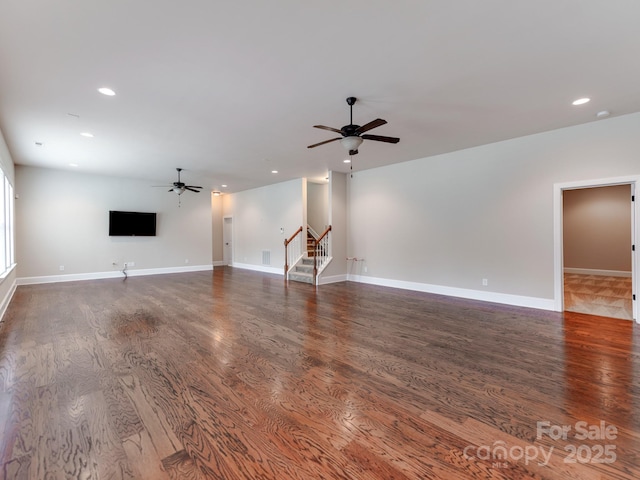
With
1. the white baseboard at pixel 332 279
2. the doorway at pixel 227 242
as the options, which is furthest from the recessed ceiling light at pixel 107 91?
the doorway at pixel 227 242

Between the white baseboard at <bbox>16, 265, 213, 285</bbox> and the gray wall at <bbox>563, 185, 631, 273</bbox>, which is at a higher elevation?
the gray wall at <bbox>563, 185, 631, 273</bbox>

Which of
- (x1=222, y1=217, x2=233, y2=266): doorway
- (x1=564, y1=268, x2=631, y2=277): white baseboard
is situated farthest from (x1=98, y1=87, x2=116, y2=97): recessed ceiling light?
(x1=564, y1=268, x2=631, y2=277): white baseboard

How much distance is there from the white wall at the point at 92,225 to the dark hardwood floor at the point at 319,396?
4136 millimetres

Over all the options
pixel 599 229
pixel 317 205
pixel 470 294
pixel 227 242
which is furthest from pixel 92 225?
pixel 599 229

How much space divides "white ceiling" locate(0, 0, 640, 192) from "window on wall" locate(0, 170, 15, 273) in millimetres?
1124

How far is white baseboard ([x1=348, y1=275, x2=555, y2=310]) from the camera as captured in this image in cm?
517

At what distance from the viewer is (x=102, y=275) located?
8.84 m

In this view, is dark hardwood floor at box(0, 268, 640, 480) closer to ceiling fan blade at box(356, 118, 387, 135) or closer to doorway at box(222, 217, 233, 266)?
ceiling fan blade at box(356, 118, 387, 135)

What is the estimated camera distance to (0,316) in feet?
15.4

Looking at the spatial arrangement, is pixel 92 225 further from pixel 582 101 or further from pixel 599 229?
pixel 599 229

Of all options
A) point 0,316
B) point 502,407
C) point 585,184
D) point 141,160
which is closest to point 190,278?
point 141,160

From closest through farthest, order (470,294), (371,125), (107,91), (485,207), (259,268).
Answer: (371,125), (107,91), (485,207), (470,294), (259,268)

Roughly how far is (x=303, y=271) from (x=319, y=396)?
6.24 m

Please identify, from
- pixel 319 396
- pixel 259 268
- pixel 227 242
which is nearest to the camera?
pixel 319 396
